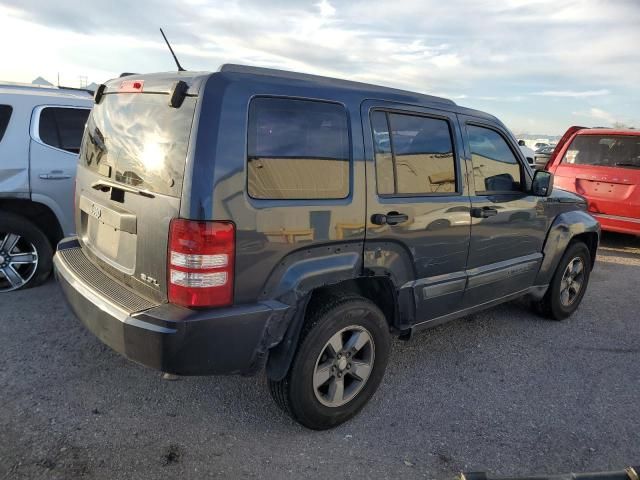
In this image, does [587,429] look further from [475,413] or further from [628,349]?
[628,349]

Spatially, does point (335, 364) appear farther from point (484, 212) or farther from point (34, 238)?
point (34, 238)

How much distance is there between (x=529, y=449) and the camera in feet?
9.29

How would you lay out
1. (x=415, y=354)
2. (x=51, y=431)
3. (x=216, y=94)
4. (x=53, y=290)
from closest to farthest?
(x=216, y=94) < (x=51, y=431) < (x=415, y=354) < (x=53, y=290)

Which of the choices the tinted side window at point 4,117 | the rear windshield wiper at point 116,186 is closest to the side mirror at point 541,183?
the rear windshield wiper at point 116,186

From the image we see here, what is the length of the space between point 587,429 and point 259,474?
77.2 inches

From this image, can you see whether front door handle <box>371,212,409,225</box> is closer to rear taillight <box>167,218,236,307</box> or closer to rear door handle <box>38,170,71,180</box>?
rear taillight <box>167,218,236,307</box>

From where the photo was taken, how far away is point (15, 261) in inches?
184

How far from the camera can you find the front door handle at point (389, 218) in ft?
9.40

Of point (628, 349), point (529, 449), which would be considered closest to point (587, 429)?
point (529, 449)

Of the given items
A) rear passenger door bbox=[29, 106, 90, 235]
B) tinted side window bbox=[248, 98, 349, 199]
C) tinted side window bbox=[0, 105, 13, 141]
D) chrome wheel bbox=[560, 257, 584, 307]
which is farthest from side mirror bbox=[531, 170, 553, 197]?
tinted side window bbox=[0, 105, 13, 141]

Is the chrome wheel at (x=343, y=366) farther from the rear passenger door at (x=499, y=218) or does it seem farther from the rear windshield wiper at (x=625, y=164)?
the rear windshield wiper at (x=625, y=164)

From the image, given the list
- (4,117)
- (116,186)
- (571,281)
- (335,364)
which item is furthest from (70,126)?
(571,281)

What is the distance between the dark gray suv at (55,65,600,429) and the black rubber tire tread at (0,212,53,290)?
161 cm

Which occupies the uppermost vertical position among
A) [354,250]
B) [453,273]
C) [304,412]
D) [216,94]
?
[216,94]
